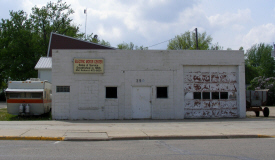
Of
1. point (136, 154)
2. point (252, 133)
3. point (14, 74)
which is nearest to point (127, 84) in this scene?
point (252, 133)

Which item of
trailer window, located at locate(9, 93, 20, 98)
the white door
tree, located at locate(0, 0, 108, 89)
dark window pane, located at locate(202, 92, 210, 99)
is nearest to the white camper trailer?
trailer window, located at locate(9, 93, 20, 98)

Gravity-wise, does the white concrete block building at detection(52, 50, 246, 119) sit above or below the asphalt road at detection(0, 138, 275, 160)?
above

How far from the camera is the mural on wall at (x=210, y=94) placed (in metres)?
18.7

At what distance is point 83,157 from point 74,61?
422 inches

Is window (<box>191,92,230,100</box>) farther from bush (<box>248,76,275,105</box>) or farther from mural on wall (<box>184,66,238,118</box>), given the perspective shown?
bush (<box>248,76,275,105</box>)

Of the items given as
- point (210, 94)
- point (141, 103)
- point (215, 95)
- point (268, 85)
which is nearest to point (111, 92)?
point (141, 103)

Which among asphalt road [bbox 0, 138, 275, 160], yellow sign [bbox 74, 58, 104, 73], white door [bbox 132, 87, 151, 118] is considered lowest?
asphalt road [bbox 0, 138, 275, 160]

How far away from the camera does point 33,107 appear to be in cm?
1811

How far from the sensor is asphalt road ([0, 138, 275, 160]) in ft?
26.2

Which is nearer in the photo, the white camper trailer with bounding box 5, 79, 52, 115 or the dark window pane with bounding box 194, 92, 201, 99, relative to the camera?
the white camper trailer with bounding box 5, 79, 52, 115

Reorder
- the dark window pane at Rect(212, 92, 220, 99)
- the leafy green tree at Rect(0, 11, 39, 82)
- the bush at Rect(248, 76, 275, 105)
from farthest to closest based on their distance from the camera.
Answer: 1. the leafy green tree at Rect(0, 11, 39, 82)
2. the bush at Rect(248, 76, 275, 105)
3. the dark window pane at Rect(212, 92, 220, 99)

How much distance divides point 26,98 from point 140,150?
11335mm

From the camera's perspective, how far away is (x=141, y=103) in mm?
18266

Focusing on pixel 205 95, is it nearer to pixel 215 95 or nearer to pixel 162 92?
pixel 215 95
